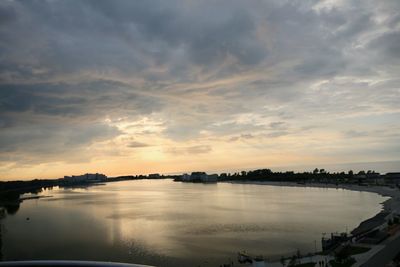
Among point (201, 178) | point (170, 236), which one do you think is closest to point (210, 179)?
point (201, 178)

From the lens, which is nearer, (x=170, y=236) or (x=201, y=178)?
(x=170, y=236)

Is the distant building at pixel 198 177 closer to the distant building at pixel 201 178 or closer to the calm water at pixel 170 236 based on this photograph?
the distant building at pixel 201 178

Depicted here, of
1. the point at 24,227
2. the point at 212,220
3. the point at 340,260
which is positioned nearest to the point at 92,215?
the point at 24,227

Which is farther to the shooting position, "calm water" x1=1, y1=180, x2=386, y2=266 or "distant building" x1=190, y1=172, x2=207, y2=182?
"distant building" x1=190, y1=172, x2=207, y2=182

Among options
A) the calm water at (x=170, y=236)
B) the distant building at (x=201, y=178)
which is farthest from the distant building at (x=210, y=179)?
the calm water at (x=170, y=236)

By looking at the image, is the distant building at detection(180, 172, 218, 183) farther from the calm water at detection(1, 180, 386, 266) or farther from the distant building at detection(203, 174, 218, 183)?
the calm water at detection(1, 180, 386, 266)

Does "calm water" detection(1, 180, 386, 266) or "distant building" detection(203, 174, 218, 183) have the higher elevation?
"distant building" detection(203, 174, 218, 183)

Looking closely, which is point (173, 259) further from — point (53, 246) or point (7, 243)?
point (7, 243)

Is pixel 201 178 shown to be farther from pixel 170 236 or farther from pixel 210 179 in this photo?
pixel 170 236

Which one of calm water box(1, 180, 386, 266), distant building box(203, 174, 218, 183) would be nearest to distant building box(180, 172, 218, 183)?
distant building box(203, 174, 218, 183)

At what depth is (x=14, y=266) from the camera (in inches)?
65.1

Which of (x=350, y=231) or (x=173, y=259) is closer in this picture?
(x=173, y=259)

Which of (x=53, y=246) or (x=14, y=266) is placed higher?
(x=14, y=266)

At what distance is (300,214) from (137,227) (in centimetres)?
1769
